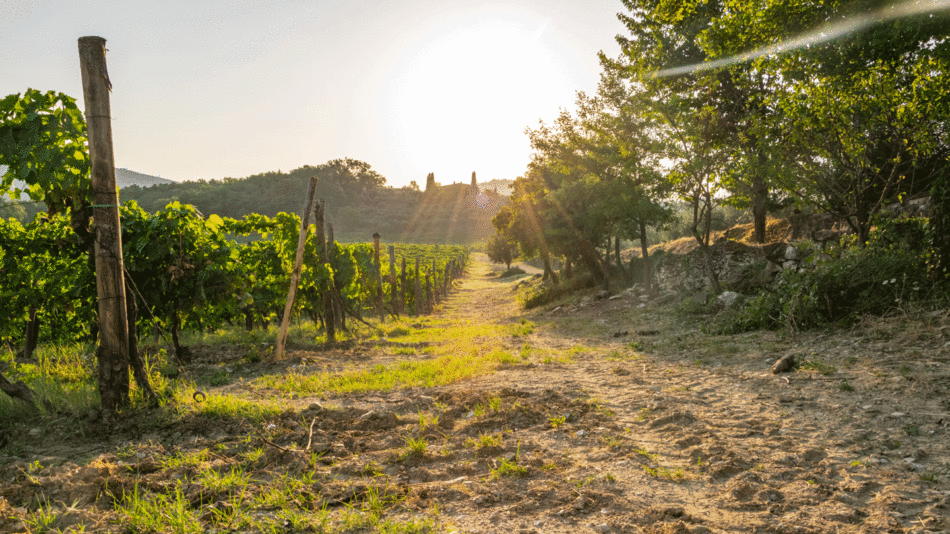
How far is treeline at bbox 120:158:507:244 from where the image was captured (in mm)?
69312

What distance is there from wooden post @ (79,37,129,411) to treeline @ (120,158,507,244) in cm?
6037

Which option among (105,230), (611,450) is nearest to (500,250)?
(105,230)

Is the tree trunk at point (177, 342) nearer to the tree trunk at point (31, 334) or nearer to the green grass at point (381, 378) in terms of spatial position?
the green grass at point (381, 378)

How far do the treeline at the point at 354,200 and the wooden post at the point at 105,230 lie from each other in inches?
2377

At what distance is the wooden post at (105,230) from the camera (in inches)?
169

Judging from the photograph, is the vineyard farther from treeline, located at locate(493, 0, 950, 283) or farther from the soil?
treeline, located at locate(493, 0, 950, 283)

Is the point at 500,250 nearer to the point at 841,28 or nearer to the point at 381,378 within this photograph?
the point at 841,28

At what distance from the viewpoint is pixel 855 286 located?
685 cm

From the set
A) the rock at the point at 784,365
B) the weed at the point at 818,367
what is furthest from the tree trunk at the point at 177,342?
the weed at the point at 818,367

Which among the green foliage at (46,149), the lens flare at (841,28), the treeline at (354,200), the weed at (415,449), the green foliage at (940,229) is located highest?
the treeline at (354,200)

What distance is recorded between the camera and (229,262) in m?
7.44

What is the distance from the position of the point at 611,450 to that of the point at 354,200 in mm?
95024

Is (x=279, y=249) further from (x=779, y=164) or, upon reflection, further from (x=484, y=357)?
(x=779, y=164)

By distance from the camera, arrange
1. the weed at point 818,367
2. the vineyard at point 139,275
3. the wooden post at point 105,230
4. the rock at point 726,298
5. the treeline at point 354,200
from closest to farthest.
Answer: the wooden post at point 105,230 → the weed at point 818,367 → the vineyard at point 139,275 → the rock at point 726,298 → the treeline at point 354,200
